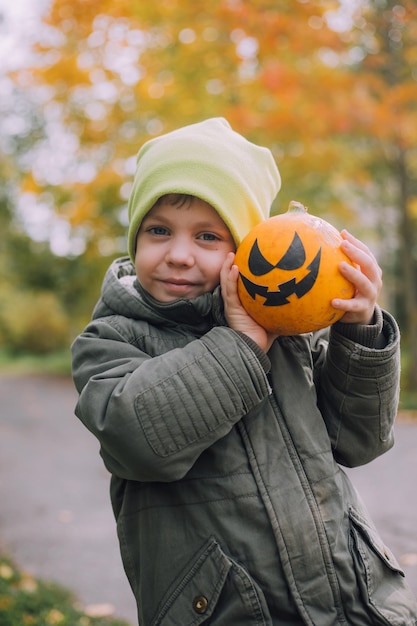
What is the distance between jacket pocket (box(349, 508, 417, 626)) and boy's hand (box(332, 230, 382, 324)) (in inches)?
23.2

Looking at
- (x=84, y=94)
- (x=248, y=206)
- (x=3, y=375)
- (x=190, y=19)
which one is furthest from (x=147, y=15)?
(x=3, y=375)

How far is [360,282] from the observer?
1.84 metres

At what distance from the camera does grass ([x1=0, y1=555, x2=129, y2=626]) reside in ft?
12.7

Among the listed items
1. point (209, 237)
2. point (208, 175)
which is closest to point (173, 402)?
point (209, 237)

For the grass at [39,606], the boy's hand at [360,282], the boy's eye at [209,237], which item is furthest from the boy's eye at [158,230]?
the grass at [39,606]

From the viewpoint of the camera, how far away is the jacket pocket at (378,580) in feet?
6.12

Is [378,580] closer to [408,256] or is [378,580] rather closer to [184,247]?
[184,247]

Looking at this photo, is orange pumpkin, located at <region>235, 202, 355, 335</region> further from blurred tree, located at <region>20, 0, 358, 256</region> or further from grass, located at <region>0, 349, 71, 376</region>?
grass, located at <region>0, 349, 71, 376</region>

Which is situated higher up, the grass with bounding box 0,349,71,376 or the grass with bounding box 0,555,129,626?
the grass with bounding box 0,555,129,626

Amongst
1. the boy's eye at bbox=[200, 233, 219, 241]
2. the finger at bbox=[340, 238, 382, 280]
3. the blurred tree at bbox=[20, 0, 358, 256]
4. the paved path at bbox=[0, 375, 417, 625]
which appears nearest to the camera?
the finger at bbox=[340, 238, 382, 280]

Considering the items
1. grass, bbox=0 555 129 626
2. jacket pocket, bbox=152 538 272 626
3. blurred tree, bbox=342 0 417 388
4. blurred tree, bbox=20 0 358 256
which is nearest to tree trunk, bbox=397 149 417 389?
blurred tree, bbox=342 0 417 388

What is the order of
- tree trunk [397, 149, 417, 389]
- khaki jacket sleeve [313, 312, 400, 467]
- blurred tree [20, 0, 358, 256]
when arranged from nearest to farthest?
khaki jacket sleeve [313, 312, 400, 467]
blurred tree [20, 0, 358, 256]
tree trunk [397, 149, 417, 389]

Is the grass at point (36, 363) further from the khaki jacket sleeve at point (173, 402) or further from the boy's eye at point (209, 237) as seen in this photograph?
the khaki jacket sleeve at point (173, 402)

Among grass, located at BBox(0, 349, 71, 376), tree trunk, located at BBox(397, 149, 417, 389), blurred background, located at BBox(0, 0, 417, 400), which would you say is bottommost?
grass, located at BBox(0, 349, 71, 376)
